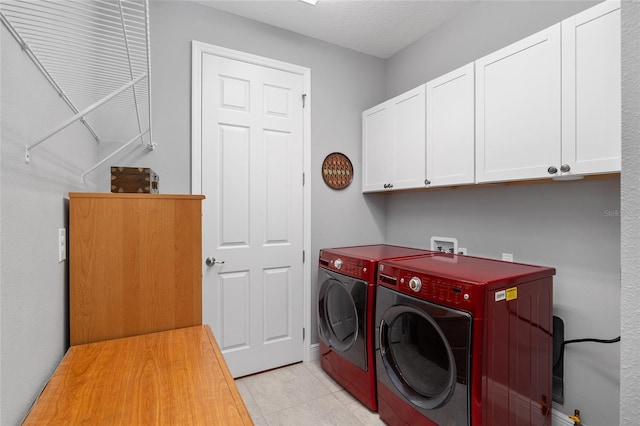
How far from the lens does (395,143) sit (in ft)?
8.38

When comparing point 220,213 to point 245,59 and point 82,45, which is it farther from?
point 82,45

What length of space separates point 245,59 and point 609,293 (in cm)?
284

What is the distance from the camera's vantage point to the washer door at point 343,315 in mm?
2041

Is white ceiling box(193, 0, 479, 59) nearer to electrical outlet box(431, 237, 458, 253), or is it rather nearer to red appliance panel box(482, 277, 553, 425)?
electrical outlet box(431, 237, 458, 253)

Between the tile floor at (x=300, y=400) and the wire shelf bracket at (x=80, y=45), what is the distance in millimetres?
1974

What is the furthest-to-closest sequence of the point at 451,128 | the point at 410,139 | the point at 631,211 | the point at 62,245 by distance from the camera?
the point at 410,139
the point at 451,128
the point at 62,245
the point at 631,211

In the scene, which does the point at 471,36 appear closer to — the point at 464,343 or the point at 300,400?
the point at 464,343

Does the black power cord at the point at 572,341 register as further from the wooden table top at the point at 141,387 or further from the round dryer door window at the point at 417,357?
the wooden table top at the point at 141,387

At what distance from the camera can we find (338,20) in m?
2.46

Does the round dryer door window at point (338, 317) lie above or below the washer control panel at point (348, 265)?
below

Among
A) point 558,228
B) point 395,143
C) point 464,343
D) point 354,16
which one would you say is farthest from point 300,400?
point 354,16

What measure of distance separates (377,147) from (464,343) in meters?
1.84

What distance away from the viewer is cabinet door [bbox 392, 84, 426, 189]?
2312 millimetres

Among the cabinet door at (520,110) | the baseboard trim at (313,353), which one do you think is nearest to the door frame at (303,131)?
the baseboard trim at (313,353)
